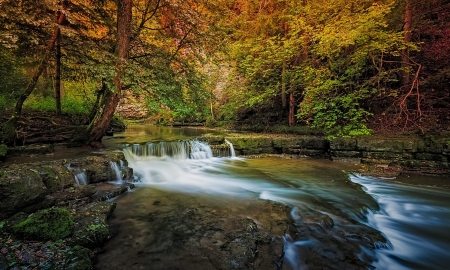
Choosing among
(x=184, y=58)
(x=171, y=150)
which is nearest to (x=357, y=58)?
(x=184, y=58)

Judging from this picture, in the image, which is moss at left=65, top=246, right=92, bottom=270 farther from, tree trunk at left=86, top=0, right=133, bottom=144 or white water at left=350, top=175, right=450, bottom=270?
tree trunk at left=86, top=0, right=133, bottom=144

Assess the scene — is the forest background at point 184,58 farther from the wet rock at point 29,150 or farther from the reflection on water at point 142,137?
the reflection on water at point 142,137

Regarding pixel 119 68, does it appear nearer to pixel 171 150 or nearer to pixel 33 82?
pixel 33 82

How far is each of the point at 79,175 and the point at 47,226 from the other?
100.0 inches

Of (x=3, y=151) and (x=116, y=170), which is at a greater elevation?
(x=3, y=151)

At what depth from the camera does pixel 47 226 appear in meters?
2.87

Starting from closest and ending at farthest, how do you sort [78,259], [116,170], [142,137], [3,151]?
1. [78,259]
2. [3,151]
3. [116,170]
4. [142,137]

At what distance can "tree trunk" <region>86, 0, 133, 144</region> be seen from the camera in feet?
22.0

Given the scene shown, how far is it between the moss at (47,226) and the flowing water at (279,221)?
623 millimetres

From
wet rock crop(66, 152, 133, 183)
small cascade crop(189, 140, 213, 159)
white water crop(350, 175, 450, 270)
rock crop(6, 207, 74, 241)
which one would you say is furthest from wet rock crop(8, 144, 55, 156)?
white water crop(350, 175, 450, 270)

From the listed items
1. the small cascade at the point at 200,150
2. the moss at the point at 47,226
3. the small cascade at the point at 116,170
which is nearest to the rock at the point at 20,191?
the moss at the point at 47,226

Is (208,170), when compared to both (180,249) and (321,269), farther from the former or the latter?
(321,269)

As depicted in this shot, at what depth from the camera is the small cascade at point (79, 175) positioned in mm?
5074

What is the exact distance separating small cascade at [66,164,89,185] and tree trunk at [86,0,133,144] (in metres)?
2.41
